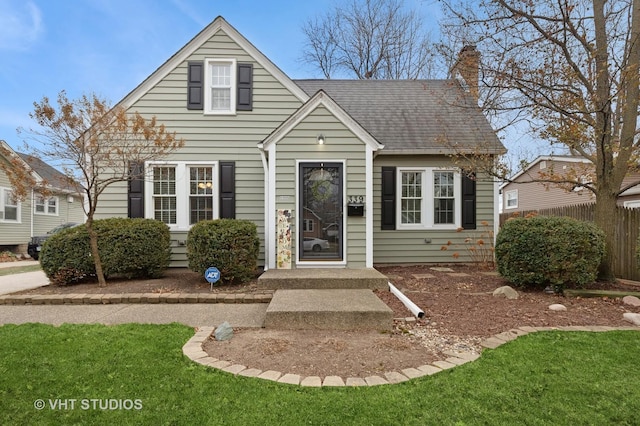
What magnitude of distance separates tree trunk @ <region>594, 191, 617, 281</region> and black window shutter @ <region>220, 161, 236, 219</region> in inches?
304

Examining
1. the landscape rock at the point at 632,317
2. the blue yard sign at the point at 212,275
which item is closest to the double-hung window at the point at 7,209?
the blue yard sign at the point at 212,275

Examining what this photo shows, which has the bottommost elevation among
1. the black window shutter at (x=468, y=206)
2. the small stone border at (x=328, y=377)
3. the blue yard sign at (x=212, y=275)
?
the small stone border at (x=328, y=377)

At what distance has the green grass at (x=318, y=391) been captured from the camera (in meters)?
2.22

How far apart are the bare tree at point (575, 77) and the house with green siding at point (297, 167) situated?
2.78 ft

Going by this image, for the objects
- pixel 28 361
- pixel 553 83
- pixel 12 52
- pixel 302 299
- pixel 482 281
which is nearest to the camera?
pixel 28 361

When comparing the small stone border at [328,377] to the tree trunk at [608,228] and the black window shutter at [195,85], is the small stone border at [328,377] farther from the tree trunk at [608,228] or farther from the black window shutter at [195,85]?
the black window shutter at [195,85]

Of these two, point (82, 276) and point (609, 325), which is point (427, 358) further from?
point (82, 276)

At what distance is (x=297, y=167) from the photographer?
6910 millimetres

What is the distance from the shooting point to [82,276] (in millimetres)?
6570

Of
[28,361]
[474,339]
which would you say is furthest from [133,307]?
[474,339]

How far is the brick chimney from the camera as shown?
670cm

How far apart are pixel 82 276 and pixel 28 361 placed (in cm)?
405

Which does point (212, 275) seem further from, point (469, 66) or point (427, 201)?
point (469, 66)

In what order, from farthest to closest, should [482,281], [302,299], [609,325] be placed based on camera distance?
1. [482,281]
2. [302,299]
3. [609,325]
